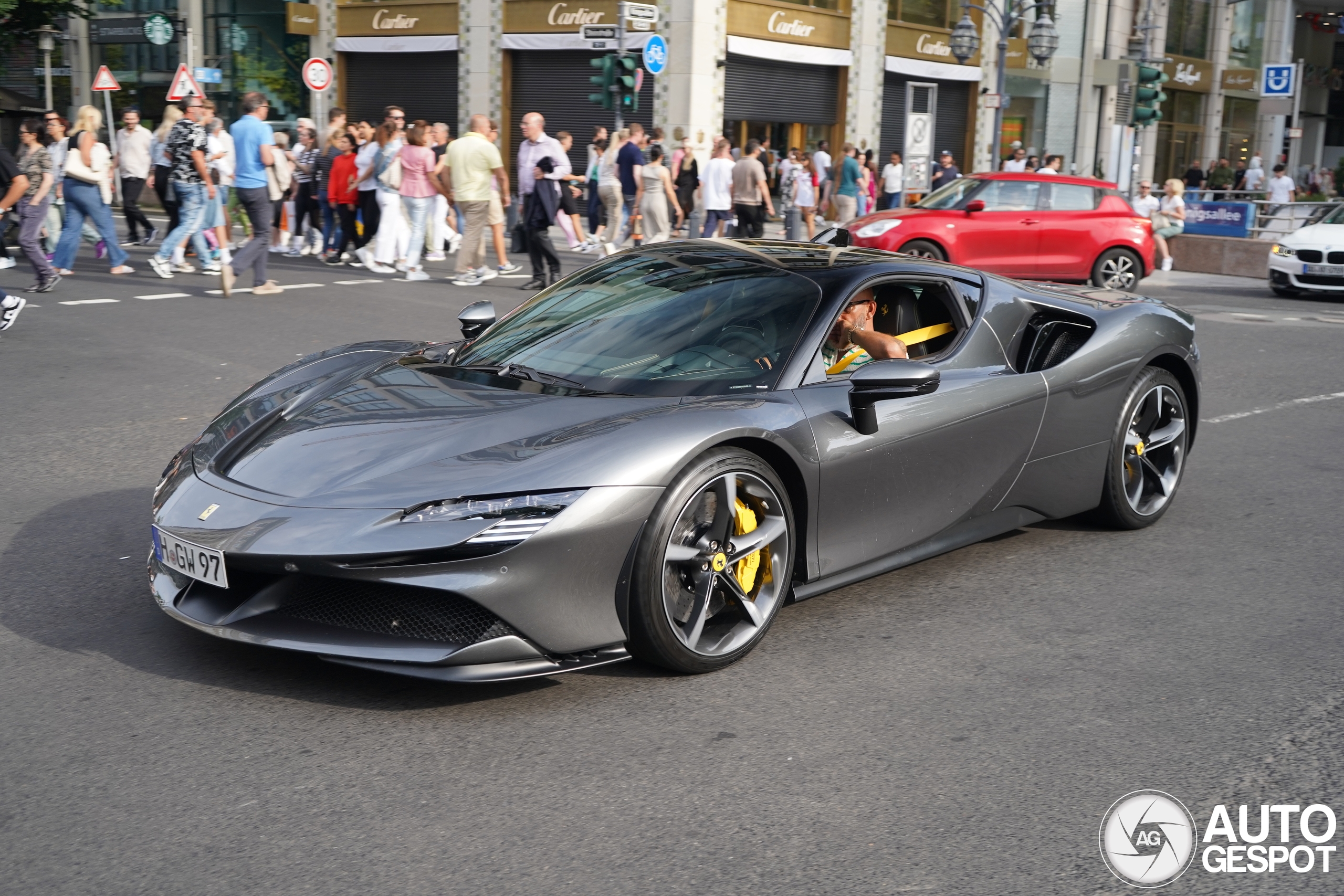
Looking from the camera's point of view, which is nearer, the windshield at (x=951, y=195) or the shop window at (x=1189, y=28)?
the windshield at (x=951, y=195)

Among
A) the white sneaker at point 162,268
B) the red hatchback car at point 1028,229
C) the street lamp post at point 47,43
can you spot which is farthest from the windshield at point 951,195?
the street lamp post at point 47,43

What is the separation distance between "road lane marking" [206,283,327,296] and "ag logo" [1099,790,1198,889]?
11777mm

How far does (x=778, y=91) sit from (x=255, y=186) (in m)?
21.2

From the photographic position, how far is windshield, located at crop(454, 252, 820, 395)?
4.50m

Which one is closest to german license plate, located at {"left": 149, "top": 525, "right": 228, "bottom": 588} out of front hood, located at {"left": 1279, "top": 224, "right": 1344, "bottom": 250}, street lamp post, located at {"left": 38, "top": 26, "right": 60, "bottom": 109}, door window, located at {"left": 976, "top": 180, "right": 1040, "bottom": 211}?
door window, located at {"left": 976, "top": 180, "right": 1040, "bottom": 211}

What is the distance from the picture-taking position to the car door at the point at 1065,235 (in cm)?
1791

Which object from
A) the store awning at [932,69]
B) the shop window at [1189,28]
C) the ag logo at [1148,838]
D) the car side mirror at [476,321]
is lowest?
the ag logo at [1148,838]

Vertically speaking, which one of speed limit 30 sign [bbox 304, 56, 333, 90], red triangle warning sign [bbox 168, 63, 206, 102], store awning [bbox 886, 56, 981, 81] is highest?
store awning [bbox 886, 56, 981, 81]

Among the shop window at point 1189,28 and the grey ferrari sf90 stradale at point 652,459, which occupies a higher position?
the shop window at point 1189,28

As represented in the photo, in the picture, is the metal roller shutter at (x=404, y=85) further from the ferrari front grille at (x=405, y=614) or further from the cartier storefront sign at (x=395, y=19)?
the ferrari front grille at (x=405, y=614)

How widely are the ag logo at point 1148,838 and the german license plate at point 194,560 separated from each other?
2.36 metres

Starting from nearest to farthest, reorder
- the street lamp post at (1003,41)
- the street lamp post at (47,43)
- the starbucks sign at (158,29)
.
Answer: the street lamp post at (1003,41), the street lamp post at (47,43), the starbucks sign at (158,29)

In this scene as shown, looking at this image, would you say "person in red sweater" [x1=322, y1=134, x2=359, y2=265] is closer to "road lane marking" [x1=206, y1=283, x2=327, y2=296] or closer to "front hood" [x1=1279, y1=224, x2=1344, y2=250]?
"road lane marking" [x1=206, y1=283, x2=327, y2=296]

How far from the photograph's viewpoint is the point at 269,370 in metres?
9.44
